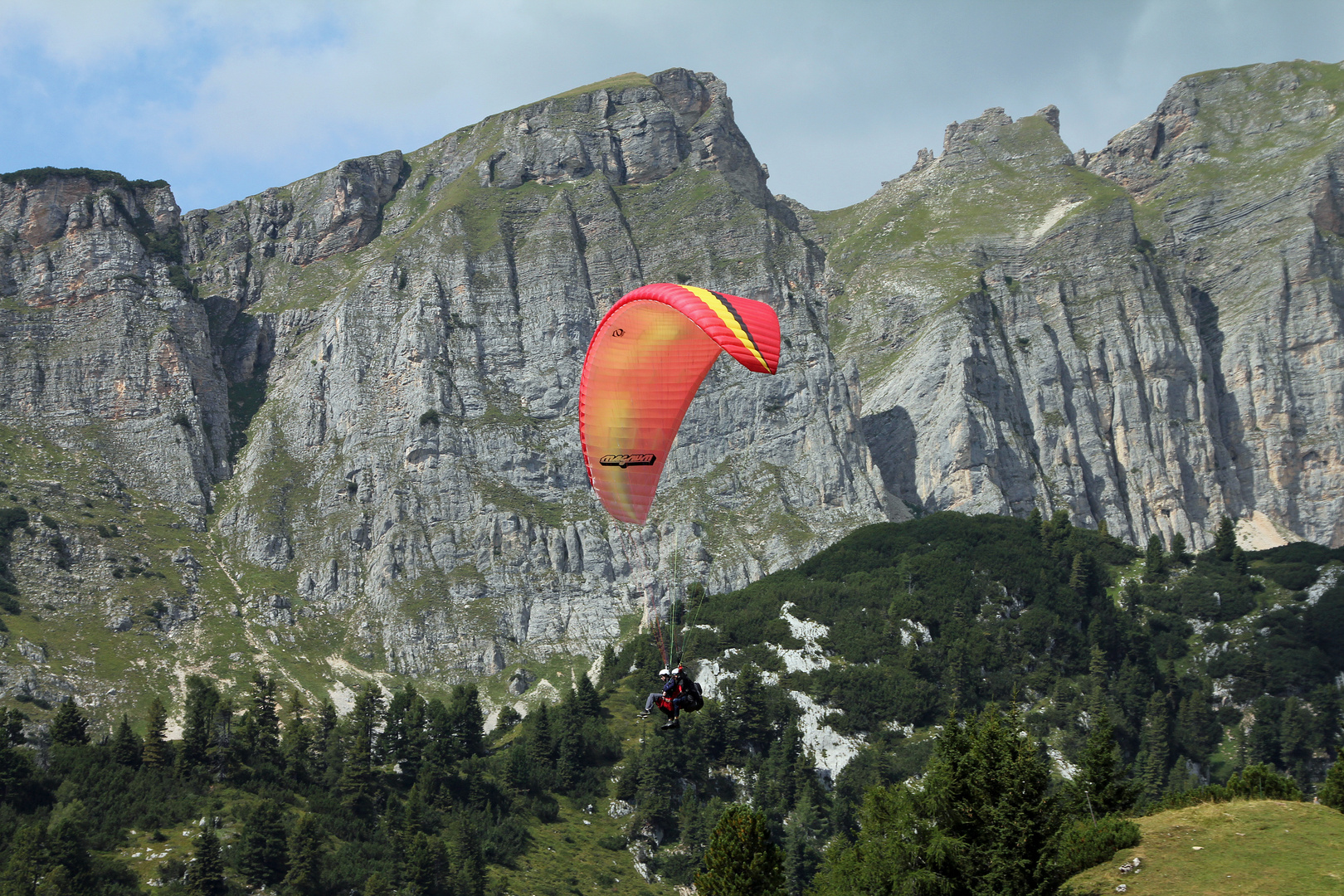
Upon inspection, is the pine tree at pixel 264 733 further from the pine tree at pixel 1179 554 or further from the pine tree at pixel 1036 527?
the pine tree at pixel 1179 554

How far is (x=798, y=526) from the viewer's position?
6486 inches

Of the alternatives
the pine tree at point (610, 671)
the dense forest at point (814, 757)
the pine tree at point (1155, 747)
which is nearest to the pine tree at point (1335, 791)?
the dense forest at point (814, 757)

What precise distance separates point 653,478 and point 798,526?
128630mm

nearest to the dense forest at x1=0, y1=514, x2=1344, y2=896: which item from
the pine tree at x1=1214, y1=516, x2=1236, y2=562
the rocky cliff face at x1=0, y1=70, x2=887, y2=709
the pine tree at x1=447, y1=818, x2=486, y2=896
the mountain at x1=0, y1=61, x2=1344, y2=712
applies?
the pine tree at x1=447, y1=818, x2=486, y2=896

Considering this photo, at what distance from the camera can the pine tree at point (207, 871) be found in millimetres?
66438

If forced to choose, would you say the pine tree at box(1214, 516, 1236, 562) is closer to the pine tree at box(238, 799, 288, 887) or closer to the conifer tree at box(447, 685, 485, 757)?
the conifer tree at box(447, 685, 485, 757)

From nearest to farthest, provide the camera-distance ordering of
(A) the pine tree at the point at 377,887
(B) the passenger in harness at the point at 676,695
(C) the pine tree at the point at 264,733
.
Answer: (B) the passenger in harness at the point at 676,695 < (A) the pine tree at the point at 377,887 < (C) the pine tree at the point at 264,733

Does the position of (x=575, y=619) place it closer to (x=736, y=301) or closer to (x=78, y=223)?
(x=78, y=223)

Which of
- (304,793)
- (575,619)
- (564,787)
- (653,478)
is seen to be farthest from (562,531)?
(653,478)

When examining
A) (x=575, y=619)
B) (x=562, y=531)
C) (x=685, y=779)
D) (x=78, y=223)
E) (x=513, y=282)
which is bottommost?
(x=685, y=779)

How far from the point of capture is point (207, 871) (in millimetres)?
67125

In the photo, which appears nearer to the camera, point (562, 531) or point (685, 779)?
point (685, 779)

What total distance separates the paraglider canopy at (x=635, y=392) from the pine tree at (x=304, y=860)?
45.7 m

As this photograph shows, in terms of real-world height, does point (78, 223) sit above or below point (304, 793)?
above
